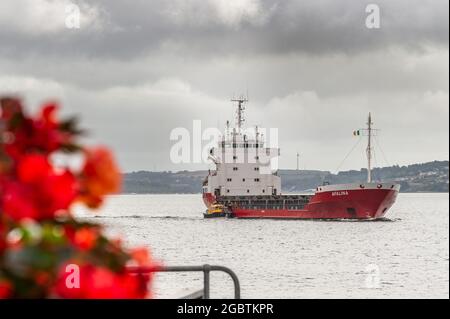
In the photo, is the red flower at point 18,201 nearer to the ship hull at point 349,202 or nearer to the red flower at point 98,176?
the red flower at point 98,176

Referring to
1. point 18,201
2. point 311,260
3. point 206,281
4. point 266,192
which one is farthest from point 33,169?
point 266,192

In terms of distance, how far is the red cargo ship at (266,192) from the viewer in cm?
4750

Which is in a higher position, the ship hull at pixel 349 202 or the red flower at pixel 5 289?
the red flower at pixel 5 289

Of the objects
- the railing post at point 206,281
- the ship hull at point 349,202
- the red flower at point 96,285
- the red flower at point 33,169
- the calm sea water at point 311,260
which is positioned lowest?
the calm sea water at point 311,260

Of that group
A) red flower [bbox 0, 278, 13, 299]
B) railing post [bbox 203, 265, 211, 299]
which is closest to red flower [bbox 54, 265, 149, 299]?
red flower [bbox 0, 278, 13, 299]

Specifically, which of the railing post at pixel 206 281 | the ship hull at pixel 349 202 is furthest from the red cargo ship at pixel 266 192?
the railing post at pixel 206 281

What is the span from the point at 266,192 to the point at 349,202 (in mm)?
12937

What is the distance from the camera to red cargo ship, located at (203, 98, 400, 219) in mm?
47500

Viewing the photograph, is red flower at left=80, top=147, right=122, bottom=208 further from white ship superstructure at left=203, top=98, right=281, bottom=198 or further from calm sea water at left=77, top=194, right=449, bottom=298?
white ship superstructure at left=203, top=98, right=281, bottom=198

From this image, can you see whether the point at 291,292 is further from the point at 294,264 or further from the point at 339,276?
the point at 294,264

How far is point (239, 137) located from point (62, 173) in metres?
62.4

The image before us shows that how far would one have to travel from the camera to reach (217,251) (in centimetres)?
3719

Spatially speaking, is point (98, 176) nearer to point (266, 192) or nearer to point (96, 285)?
point (96, 285)

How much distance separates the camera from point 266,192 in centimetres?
5997
